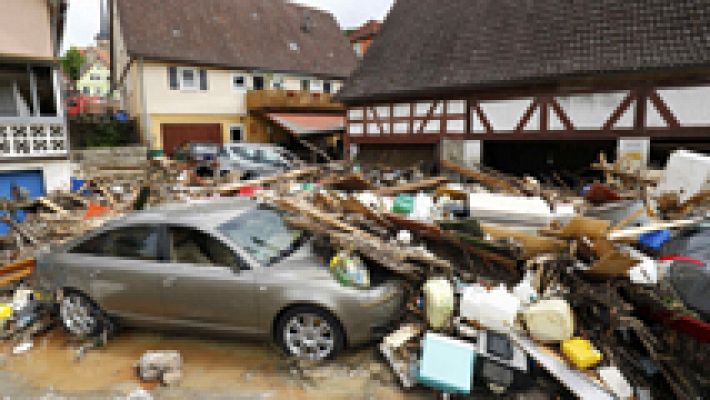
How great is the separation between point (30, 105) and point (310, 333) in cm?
1385

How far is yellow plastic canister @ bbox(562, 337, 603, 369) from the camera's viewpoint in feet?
11.1

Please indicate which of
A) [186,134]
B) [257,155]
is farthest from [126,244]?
[186,134]

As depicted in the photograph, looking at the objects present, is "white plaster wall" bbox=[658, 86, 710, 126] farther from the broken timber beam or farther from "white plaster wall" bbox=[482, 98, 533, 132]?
the broken timber beam

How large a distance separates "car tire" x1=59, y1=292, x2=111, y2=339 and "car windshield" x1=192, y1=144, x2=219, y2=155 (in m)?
10.9

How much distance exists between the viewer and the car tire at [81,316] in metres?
4.79

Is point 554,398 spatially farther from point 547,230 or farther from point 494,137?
point 494,137

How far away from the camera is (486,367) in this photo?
353 centimetres

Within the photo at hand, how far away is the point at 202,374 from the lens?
13.4 ft

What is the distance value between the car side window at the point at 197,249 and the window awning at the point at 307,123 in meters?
15.0

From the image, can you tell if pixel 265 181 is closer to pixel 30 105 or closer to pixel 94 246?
pixel 94 246

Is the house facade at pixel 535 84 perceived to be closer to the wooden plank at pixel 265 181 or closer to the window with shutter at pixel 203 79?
the wooden plank at pixel 265 181

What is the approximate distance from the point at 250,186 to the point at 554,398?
7.88 meters

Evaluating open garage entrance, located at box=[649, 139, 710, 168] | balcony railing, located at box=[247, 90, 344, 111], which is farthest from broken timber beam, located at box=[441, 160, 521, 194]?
balcony railing, located at box=[247, 90, 344, 111]

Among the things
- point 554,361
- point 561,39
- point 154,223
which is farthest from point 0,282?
point 561,39
